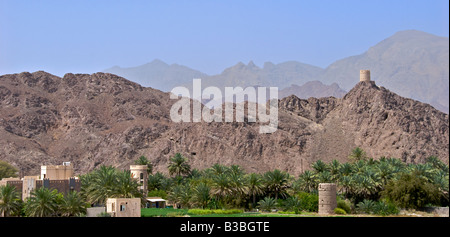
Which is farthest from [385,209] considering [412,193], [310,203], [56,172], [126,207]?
[56,172]

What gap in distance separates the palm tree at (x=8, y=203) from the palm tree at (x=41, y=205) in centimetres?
188

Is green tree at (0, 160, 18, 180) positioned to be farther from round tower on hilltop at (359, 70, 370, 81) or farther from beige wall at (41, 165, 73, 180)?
round tower on hilltop at (359, 70, 370, 81)

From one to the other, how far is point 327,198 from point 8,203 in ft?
91.3

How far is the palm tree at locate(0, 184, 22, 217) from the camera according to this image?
58.0 m

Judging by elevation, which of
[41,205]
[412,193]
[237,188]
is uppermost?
[237,188]

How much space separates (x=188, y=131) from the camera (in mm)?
117312

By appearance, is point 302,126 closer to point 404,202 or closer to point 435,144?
point 435,144

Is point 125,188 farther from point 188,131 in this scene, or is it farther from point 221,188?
point 188,131

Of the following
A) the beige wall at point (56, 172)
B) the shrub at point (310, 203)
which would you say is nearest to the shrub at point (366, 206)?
the shrub at point (310, 203)

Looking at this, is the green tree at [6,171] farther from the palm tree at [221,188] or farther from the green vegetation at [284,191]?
the palm tree at [221,188]

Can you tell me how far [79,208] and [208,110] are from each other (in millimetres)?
68500
